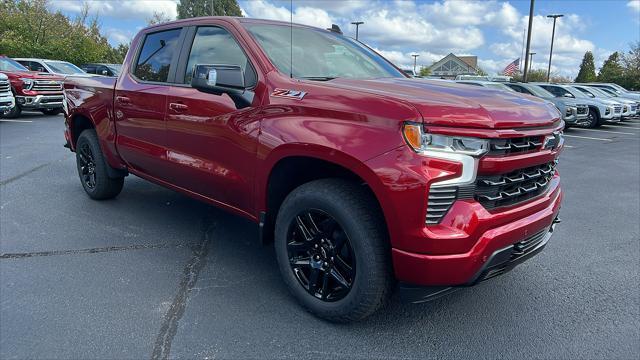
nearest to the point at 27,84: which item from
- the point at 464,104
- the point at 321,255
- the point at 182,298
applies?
the point at 182,298

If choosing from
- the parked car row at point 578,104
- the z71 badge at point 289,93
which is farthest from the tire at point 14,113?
→ the parked car row at point 578,104

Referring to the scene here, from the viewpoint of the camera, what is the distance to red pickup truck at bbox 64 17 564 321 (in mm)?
2279

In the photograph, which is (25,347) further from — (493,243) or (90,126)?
(90,126)

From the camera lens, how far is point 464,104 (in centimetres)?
239

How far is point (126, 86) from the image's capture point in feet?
14.2

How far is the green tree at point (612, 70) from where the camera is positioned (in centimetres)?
4109

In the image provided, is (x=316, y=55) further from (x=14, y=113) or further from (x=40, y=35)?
(x=40, y=35)

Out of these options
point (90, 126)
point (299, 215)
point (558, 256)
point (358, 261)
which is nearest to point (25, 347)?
point (299, 215)

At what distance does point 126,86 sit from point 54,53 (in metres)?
29.5

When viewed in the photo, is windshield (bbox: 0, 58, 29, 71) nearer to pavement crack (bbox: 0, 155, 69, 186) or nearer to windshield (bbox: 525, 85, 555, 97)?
pavement crack (bbox: 0, 155, 69, 186)

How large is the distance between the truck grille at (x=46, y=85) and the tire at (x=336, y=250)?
543 inches

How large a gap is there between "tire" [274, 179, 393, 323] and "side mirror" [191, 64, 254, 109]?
2.44 feet

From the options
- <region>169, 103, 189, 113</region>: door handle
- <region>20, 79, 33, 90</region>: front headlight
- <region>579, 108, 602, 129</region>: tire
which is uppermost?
<region>20, 79, 33, 90</region>: front headlight

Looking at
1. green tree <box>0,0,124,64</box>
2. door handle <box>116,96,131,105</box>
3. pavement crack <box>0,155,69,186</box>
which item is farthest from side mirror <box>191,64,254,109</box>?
green tree <box>0,0,124,64</box>
